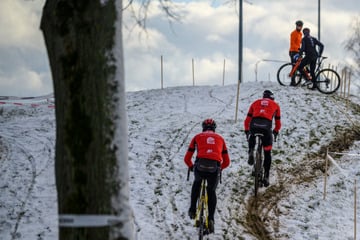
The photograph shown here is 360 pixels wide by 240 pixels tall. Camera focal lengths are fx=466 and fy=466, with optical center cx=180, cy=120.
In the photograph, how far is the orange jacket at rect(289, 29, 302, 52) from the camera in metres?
19.2

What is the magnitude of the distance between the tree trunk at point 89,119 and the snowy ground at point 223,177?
17.3 feet

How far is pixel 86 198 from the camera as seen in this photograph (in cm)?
369

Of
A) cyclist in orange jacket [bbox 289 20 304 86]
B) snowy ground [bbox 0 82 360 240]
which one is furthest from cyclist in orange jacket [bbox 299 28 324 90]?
snowy ground [bbox 0 82 360 240]

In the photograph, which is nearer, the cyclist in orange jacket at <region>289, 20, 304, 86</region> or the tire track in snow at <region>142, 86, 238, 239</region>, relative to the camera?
the tire track in snow at <region>142, 86, 238, 239</region>

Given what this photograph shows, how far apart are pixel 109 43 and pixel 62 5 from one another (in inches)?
19.4

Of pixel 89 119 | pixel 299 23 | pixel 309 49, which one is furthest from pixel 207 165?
pixel 299 23

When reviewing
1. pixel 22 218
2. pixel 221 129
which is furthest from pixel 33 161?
pixel 221 129

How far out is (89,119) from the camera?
12.1 ft

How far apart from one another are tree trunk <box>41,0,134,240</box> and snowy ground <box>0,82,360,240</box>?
528 cm

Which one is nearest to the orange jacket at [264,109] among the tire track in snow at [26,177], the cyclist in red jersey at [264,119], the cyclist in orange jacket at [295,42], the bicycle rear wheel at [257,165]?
the cyclist in red jersey at [264,119]

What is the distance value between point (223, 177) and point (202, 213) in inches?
153

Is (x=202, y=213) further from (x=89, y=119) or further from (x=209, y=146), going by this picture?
(x=89, y=119)

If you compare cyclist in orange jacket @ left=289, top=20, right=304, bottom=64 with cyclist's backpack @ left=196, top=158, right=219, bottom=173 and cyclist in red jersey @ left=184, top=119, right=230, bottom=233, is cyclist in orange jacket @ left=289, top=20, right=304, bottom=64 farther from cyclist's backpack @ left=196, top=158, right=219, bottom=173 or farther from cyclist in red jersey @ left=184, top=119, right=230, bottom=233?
cyclist's backpack @ left=196, top=158, right=219, bottom=173

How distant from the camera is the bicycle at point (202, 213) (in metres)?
8.07
